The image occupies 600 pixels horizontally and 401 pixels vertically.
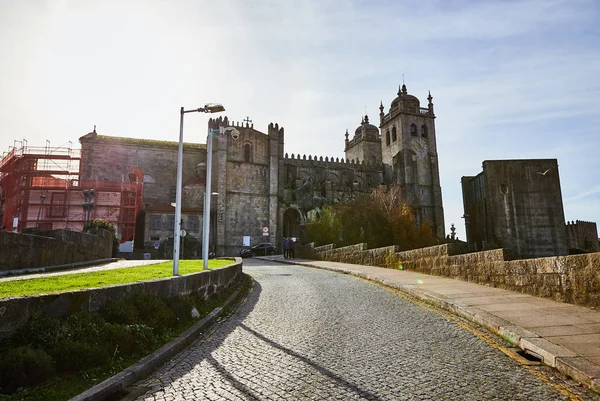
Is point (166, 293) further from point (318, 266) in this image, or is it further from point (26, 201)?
point (26, 201)

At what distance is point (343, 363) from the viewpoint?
15.5 ft

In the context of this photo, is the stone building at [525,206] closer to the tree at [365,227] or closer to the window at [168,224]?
the tree at [365,227]

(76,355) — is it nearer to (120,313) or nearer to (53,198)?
(120,313)

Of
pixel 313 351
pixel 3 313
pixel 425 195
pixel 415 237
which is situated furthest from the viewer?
pixel 425 195

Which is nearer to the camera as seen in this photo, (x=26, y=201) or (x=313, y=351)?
(x=313, y=351)

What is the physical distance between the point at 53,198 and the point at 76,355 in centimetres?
4092

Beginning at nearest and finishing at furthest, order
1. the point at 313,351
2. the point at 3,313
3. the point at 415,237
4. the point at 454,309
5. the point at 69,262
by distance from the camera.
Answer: the point at 3,313 → the point at 313,351 → the point at 454,309 → the point at 69,262 → the point at 415,237

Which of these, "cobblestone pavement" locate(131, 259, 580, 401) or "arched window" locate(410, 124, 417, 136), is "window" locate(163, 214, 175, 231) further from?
"arched window" locate(410, 124, 417, 136)

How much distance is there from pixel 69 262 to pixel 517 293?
1261 cm

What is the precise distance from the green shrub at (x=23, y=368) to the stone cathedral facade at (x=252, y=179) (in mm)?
34869

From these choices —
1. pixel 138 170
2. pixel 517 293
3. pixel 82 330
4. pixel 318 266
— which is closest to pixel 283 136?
pixel 138 170

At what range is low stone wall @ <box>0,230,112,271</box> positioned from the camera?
9609 mm

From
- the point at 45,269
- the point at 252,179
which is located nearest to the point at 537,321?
the point at 45,269

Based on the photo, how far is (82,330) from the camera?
4480 mm
